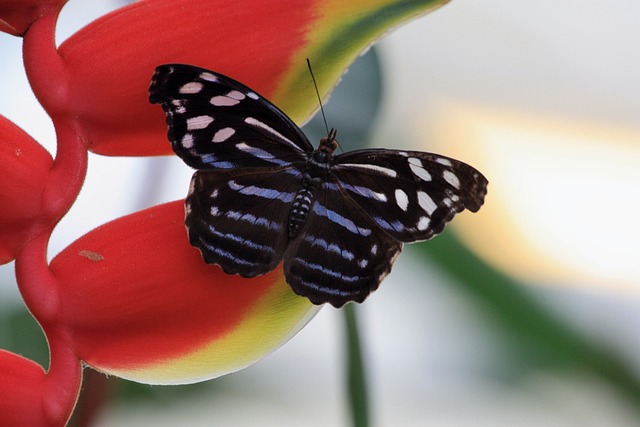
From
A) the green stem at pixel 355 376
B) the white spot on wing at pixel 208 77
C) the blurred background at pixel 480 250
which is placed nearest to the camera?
the white spot on wing at pixel 208 77

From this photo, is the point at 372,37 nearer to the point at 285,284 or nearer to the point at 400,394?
the point at 285,284

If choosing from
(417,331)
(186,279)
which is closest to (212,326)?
(186,279)

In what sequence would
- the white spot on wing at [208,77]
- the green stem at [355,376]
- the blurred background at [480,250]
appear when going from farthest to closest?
the blurred background at [480,250] < the green stem at [355,376] < the white spot on wing at [208,77]

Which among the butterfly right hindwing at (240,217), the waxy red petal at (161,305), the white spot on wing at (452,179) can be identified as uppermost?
the white spot on wing at (452,179)

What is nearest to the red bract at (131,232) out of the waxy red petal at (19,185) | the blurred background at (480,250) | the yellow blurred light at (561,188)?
the waxy red petal at (19,185)

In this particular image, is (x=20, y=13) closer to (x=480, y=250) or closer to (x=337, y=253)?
(x=337, y=253)

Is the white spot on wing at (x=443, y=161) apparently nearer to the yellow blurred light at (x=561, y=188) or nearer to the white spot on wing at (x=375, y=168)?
the white spot on wing at (x=375, y=168)
